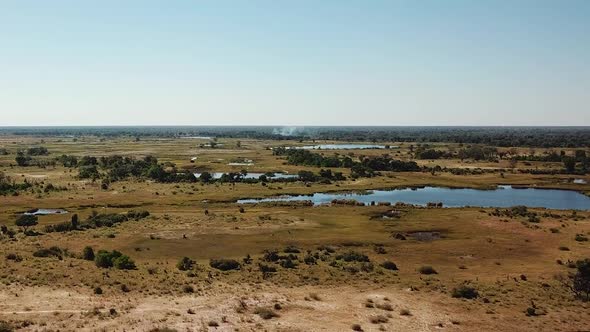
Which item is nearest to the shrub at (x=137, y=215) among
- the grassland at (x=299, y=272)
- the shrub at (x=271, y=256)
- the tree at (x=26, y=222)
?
the grassland at (x=299, y=272)

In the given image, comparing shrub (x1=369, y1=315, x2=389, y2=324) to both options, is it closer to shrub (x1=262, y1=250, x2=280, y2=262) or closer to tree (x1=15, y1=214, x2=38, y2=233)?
shrub (x1=262, y1=250, x2=280, y2=262)

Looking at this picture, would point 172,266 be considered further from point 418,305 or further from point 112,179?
point 112,179

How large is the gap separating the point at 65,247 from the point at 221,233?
19.6 meters

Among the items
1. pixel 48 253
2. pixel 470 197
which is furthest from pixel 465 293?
pixel 470 197

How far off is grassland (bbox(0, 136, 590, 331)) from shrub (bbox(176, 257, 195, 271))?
0.55 m

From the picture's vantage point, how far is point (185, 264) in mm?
50438

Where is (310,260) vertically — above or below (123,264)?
below

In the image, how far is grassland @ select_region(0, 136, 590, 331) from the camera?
3641 centimetres

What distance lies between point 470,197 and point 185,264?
7919 centimetres

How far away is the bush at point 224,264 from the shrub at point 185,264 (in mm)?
2047

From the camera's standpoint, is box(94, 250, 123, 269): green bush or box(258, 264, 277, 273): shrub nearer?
box(258, 264, 277, 273): shrub

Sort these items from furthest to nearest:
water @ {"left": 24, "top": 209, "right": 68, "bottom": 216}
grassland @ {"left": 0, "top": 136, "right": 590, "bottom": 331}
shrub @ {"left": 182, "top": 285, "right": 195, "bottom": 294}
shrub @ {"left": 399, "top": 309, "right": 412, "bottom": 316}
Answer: water @ {"left": 24, "top": 209, "right": 68, "bottom": 216}
shrub @ {"left": 182, "top": 285, "right": 195, "bottom": 294}
shrub @ {"left": 399, "top": 309, "right": 412, "bottom": 316}
grassland @ {"left": 0, "top": 136, "right": 590, "bottom": 331}

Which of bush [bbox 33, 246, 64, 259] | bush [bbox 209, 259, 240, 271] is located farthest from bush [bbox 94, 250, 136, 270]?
bush [bbox 209, 259, 240, 271]

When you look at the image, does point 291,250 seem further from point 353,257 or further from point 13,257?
point 13,257
